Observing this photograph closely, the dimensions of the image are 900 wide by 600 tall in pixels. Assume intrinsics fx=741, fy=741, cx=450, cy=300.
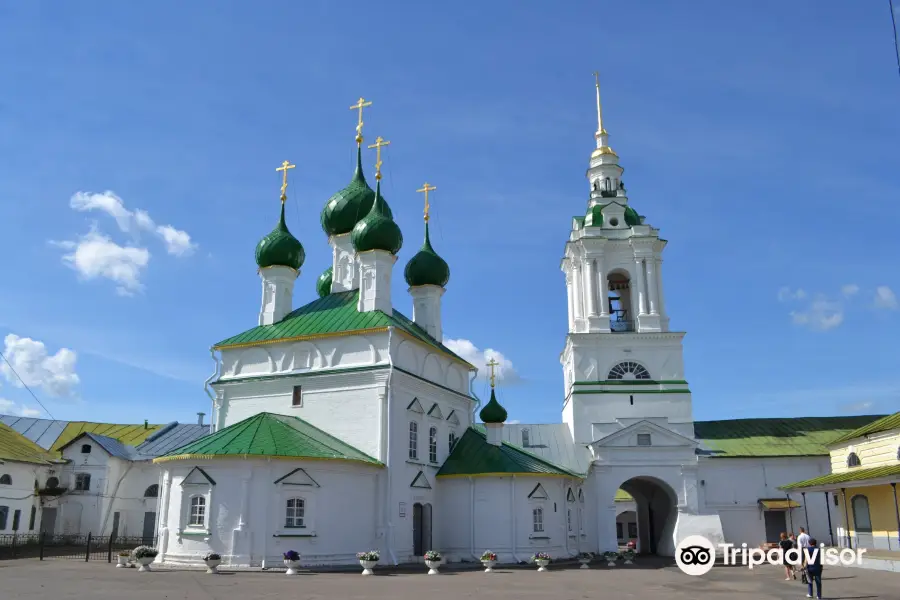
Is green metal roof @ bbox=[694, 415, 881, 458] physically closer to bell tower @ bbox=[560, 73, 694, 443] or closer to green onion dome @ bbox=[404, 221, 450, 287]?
bell tower @ bbox=[560, 73, 694, 443]

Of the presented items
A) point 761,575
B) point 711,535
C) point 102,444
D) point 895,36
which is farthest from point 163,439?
point 895,36

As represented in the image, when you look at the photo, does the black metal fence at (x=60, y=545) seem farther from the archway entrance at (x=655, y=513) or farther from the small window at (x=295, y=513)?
the archway entrance at (x=655, y=513)

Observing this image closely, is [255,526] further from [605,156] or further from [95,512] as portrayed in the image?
[605,156]

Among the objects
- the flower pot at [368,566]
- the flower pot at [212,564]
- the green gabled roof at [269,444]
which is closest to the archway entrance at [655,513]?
the green gabled roof at [269,444]

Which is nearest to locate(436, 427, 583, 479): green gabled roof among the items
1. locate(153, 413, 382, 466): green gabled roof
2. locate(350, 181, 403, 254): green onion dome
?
locate(153, 413, 382, 466): green gabled roof

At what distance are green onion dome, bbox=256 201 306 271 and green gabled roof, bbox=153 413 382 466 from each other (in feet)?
21.4

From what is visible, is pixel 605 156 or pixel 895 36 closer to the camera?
pixel 895 36

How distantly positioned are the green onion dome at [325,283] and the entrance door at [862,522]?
72.2ft

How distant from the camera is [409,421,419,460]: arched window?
81.0 feet

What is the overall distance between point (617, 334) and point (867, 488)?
11.4m

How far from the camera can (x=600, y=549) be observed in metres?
29.4

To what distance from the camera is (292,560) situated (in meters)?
18.9

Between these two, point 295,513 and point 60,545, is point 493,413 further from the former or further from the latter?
point 60,545

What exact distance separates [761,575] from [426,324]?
15359mm
